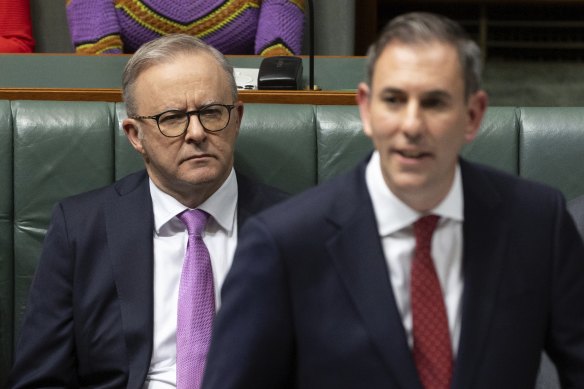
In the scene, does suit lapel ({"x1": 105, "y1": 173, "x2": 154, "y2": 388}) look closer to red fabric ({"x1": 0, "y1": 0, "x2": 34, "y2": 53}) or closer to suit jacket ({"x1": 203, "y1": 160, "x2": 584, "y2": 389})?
suit jacket ({"x1": 203, "y1": 160, "x2": 584, "y2": 389})

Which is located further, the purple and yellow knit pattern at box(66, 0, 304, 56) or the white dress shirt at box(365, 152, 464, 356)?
the purple and yellow knit pattern at box(66, 0, 304, 56)

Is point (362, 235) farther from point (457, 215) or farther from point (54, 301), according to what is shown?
point (54, 301)

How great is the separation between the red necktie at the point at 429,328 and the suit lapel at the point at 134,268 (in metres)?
0.63

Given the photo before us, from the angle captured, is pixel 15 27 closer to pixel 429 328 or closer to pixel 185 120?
Answer: pixel 185 120

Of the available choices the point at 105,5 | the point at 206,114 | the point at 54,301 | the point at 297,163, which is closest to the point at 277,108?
the point at 297,163

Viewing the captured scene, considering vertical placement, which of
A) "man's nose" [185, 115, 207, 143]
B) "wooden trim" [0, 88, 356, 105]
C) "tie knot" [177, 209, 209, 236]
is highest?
"wooden trim" [0, 88, 356, 105]

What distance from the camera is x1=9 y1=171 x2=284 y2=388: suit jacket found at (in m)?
1.64

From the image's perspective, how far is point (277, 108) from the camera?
1.90m

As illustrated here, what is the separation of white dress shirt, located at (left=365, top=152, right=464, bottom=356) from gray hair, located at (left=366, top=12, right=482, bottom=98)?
5.0 inches

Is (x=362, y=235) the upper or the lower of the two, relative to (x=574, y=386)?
upper

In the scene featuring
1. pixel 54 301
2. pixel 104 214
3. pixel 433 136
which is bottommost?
pixel 54 301

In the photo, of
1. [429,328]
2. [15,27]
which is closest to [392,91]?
[429,328]

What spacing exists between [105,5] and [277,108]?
0.96m

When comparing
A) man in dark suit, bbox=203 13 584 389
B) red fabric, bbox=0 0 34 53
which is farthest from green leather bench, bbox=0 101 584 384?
red fabric, bbox=0 0 34 53
